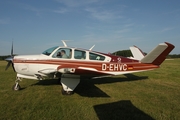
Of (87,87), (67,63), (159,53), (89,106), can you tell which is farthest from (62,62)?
(159,53)

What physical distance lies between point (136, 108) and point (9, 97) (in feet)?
16.4

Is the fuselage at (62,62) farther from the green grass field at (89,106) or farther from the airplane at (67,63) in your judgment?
the green grass field at (89,106)

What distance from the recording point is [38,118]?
392cm

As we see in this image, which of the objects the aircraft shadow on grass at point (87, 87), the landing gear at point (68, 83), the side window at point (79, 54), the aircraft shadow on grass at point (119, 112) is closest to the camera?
the aircraft shadow on grass at point (119, 112)

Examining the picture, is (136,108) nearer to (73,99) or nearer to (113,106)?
(113,106)

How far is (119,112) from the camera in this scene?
4.38 meters

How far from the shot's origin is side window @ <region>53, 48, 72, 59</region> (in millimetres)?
6503

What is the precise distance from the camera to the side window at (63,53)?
6503mm

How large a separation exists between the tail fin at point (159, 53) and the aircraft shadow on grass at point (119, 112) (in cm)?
322

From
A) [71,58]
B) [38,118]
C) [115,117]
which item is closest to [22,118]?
[38,118]

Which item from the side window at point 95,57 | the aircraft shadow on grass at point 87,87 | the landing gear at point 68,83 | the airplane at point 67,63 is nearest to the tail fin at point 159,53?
the airplane at point 67,63

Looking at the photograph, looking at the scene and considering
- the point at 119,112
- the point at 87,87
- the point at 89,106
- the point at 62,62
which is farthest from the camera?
the point at 87,87

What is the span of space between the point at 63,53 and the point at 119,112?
11.9 feet

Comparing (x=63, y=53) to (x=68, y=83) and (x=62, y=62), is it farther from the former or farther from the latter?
(x=68, y=83)
